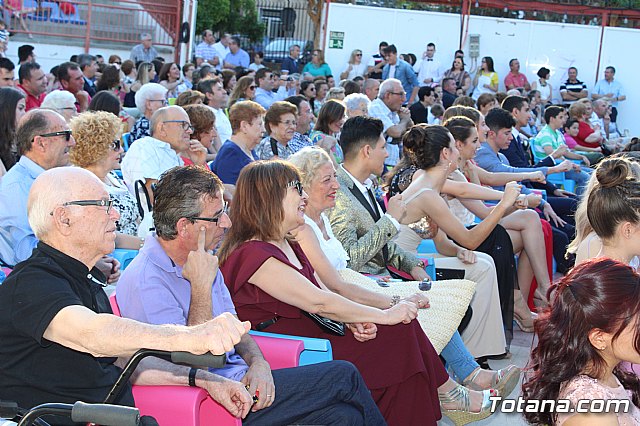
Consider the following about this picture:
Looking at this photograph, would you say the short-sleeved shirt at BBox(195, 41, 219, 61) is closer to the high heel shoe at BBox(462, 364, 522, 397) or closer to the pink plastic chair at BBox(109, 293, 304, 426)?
the high heel shoe at BBox(462, 364, 522, 397)

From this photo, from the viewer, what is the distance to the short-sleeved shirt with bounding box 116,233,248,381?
3.06m

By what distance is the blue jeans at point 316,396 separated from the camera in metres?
3.19

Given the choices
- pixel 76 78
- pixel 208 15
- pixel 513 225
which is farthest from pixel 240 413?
pixel 208 15

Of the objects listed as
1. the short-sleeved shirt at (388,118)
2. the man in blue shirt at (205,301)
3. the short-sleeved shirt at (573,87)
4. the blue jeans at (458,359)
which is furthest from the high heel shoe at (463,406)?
the short-sleeved shirt at (573,87)

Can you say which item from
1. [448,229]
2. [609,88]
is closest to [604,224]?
[448,229]

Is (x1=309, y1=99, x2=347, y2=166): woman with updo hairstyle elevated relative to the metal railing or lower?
lower

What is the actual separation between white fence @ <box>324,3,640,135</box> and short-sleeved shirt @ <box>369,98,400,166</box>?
8.00 meters

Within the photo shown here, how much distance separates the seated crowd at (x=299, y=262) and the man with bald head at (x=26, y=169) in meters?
0.01

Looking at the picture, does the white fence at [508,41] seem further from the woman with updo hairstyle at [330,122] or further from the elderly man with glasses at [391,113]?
the woman with updo hairstyle at [330,122]

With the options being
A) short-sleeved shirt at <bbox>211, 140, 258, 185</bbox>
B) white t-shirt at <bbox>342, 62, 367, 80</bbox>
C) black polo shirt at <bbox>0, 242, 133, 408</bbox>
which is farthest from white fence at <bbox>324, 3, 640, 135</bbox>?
black polo shirt at <bbox>0, 242, 133, 408</bbox>

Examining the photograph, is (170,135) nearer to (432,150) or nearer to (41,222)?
(432,150)

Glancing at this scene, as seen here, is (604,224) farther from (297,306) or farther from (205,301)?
(205,301)

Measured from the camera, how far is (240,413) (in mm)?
2898

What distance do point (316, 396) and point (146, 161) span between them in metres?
2.86
